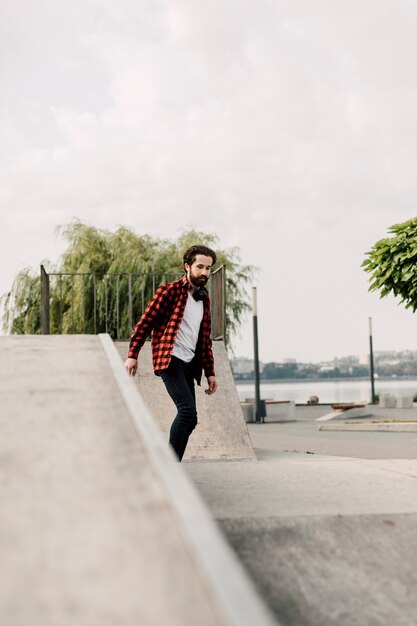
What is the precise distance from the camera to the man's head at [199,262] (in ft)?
18.1

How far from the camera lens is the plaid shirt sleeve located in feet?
18.7

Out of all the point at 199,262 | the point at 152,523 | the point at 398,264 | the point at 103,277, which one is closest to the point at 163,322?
the point at 199,262

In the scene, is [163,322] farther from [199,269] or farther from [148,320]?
[199,269]

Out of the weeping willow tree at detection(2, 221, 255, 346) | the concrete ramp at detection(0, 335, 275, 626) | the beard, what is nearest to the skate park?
the concrete ramp at detection(0, 335, 275, 626)

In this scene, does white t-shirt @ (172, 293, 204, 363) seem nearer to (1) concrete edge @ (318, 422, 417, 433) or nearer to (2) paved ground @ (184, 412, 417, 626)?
(2) paved ground @ (184, 412, 417, 626)

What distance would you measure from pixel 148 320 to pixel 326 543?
262 cm

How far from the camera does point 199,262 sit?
5512 mm

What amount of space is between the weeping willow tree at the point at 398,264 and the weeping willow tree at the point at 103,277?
9812 mm

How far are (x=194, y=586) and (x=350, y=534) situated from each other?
6.28 feet

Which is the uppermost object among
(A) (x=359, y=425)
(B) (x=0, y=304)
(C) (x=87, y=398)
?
(B) (x=0, y=304)

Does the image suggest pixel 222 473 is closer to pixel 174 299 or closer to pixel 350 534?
pixel 174 299

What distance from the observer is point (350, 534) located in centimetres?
362

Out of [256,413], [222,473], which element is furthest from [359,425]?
[222,473]

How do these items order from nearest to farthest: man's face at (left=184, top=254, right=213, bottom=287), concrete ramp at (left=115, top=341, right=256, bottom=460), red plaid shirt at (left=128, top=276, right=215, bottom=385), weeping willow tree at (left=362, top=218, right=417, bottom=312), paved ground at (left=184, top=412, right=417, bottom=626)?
paved ground at (left=184, top=412, right=417, bottom=626)
man's face at (left=184, top=254, right=213, bottom=287)
red plaid shirt at (left=128, top=276, right=215, bottom=385)
concrete ramp at (left=115, top=341, right=256, bottom=460)
weeping willow tree at (left=362, top=218, right=417, bottom=312)
